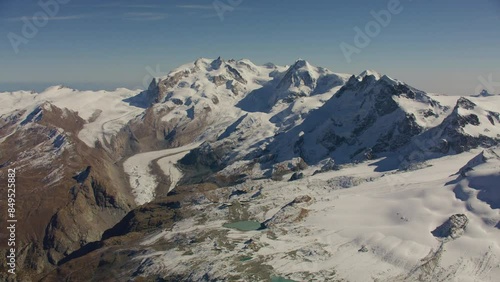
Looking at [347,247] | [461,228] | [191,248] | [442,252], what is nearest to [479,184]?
[461,228]

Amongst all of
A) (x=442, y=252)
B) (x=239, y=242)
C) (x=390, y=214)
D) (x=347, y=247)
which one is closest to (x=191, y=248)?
(x=239, y=242)

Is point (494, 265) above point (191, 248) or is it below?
below

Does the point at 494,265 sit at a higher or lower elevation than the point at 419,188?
lower

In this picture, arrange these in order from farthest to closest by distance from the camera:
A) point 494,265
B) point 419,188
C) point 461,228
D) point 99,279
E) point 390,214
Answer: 1. point 419,188
2. point 390,214
3. point 99,279
4. point 461,228
5. point 494,265

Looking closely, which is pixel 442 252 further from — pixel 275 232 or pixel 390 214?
pixel 275 232

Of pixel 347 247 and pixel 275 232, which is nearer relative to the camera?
pixel 347 247

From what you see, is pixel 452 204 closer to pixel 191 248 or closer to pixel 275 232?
pixel 275 232

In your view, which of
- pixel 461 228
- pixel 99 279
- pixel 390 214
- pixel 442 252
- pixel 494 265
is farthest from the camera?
pixel 390 214

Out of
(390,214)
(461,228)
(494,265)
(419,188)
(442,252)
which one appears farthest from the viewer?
(419,188)

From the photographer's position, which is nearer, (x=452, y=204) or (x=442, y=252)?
(x=442, y=252)
